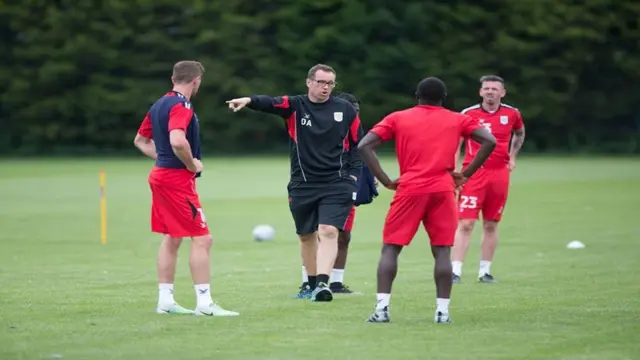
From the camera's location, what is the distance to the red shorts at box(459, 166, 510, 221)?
14.8 metres

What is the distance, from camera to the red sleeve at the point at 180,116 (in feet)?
35.5

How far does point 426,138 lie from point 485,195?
4594 mm

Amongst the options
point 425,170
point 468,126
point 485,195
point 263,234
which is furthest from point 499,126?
point 263,234

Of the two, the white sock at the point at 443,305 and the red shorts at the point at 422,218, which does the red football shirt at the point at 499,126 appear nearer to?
the red shorts at the point at 422,218

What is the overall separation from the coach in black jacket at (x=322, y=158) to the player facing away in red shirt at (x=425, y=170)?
1.79 metres

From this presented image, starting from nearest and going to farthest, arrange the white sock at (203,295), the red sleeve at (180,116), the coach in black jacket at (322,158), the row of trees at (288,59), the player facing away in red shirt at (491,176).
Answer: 1. the red sleeve at (180,116)
2. the white sock at (203,295)
3. the coach in black jacket at (322,158)
4. the player facing away in red shirt at (491,176)
5. the row of trees at (288,59)

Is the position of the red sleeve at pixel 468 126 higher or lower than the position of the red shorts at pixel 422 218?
higher

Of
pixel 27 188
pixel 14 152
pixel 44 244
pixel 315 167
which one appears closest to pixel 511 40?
pixel 14 152

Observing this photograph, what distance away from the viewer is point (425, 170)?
34.4ft

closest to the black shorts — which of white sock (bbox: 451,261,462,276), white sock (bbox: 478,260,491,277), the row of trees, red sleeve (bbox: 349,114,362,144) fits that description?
red sleeve (bbox: 349,114,362,144)

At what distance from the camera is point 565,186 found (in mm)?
33844

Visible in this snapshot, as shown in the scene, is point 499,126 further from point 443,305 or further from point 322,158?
point 443,305

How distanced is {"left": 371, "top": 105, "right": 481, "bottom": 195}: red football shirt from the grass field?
1101mm

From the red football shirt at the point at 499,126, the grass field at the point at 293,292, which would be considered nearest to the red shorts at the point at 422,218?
the grass field at the point at 293,292
